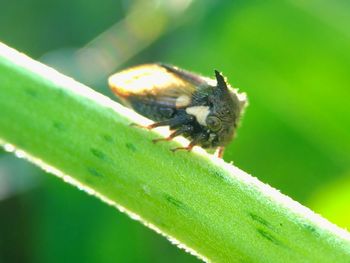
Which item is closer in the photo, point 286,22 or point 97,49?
point 286,22

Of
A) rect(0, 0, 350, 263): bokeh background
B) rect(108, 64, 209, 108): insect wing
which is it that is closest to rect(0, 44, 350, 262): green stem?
rect(108, 64, 209, 108): insect wing

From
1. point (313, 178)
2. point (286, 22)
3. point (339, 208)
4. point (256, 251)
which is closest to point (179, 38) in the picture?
point (286, 22)

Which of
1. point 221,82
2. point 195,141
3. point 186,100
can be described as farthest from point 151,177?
point 186,100

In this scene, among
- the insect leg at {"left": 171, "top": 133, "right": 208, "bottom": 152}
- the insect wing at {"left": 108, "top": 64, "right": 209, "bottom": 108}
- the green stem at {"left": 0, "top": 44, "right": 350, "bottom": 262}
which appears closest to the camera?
the green stem at {"left": 0, "top": 44, "right": 350, "bottom": 262}

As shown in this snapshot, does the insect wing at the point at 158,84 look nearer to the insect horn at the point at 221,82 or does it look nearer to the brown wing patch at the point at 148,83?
the brown wing patch at the point at 148,83

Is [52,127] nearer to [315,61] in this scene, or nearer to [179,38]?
[315,61]

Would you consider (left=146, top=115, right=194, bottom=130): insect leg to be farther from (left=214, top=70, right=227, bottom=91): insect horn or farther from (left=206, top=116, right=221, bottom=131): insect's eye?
(left=214, top=70, right=227, bottom=91): insect horn
